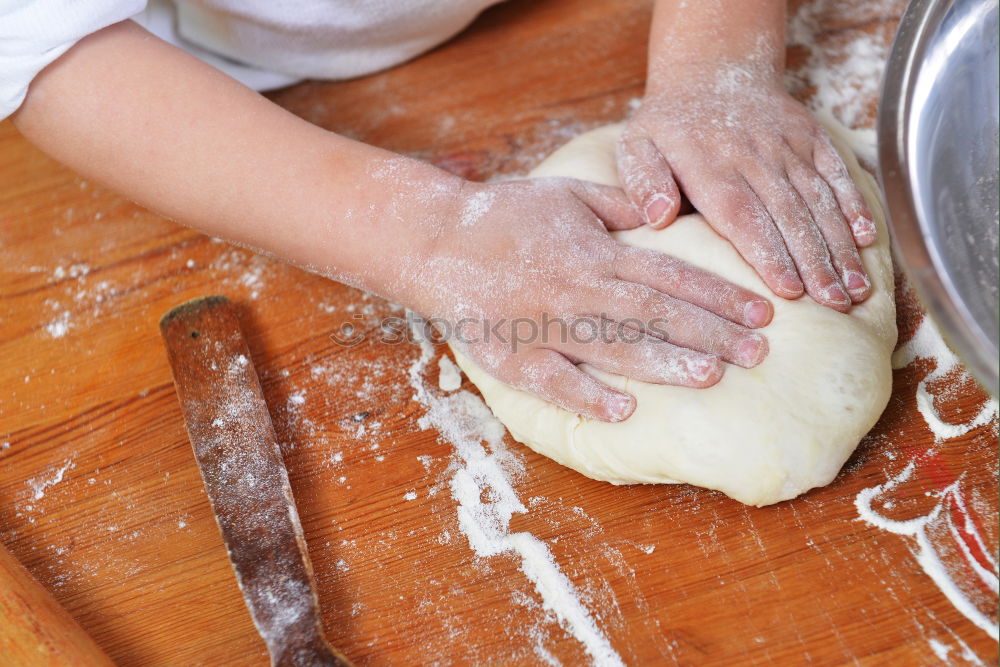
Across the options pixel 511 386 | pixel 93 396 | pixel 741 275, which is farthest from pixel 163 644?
pixel 741 275

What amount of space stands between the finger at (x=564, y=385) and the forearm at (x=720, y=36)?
1.42 ft

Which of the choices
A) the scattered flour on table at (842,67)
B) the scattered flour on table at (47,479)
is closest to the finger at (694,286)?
the scattered flour on table at (842,67)

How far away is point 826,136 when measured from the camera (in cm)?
100

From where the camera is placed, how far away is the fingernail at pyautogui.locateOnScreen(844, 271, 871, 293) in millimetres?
876

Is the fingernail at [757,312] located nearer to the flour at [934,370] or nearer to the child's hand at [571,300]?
the child's hand at [571,300]

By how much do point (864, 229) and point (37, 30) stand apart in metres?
0.95

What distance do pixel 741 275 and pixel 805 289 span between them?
0.07 metres

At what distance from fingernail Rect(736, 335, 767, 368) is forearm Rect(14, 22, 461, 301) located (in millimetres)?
364

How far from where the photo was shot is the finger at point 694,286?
0.86m

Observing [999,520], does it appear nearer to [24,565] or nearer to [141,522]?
[141,522]

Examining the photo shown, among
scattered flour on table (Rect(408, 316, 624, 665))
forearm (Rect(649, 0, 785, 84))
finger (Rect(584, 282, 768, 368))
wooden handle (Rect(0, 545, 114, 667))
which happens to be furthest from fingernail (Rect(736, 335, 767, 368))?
wooden handle (Rect(0, 545, 114, 667))

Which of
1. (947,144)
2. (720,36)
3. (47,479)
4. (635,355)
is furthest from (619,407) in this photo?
(47,479)

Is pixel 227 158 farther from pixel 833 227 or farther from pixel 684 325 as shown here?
pixel 833 227

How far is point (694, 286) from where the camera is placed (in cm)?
87
